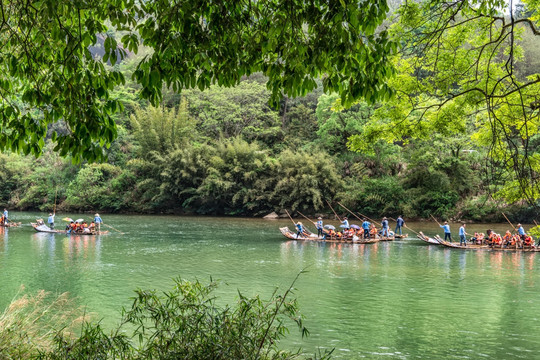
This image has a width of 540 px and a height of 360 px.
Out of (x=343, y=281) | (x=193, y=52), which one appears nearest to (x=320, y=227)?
(x=343, y=281)

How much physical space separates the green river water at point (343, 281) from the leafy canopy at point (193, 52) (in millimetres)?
4924

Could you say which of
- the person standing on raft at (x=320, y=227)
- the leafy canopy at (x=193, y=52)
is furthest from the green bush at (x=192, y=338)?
the person standing on raft at (x=320, y=227)

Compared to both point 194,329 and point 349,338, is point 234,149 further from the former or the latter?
point 194,329

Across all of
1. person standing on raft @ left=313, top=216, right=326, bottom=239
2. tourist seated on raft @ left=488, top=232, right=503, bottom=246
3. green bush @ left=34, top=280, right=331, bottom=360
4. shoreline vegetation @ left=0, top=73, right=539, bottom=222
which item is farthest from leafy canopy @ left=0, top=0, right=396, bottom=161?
shoreline vegetation @ left=0, top=73, right=539, bottom=222

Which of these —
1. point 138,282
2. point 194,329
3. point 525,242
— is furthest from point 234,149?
point 194,329

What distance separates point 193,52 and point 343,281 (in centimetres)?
1074

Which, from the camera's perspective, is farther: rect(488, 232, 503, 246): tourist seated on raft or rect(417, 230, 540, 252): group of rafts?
rect(488, 232, 503, 246): tourist seated on raft

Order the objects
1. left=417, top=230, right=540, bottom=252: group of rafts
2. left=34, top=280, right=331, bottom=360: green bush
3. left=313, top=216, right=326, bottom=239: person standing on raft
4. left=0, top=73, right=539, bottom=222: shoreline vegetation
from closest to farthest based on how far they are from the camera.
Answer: left=34, top=280, right=331, bottom=360: green bush, left=417, top=230, right=540, bottom=252: group of rafts, left=313, top=216, right=326, bottom=239: person standing on raft, left=0, top=73, right=539, bottom=222: shoreline vegetation

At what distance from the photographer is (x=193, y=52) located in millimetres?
4035

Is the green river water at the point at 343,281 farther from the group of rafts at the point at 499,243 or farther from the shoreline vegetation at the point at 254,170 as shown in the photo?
the shoreline vegetation at the point at 254,170

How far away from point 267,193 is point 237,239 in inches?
578

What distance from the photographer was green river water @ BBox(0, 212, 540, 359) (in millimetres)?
8609

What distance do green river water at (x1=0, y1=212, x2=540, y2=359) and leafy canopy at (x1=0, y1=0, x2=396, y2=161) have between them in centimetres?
492

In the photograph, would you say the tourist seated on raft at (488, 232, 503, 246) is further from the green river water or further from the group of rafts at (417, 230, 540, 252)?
the green river water
